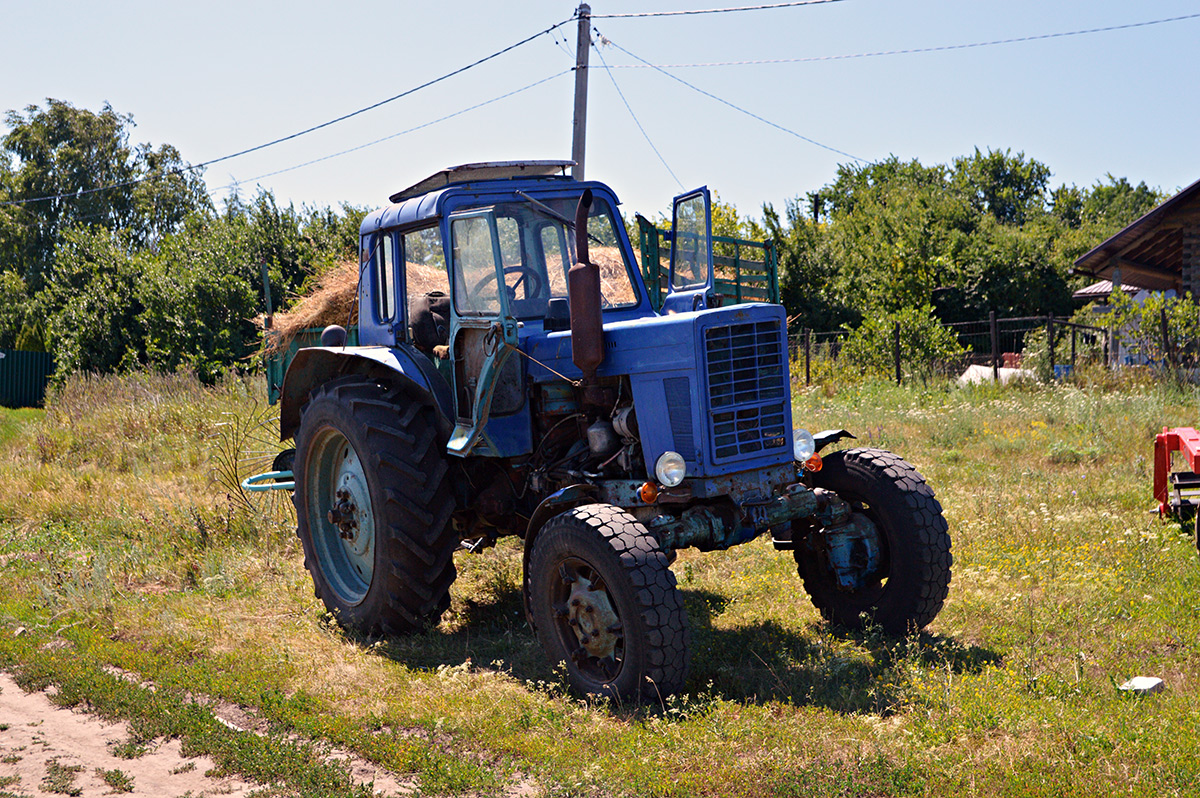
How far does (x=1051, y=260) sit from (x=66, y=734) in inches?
1244

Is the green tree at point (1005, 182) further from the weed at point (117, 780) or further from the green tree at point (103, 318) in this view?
the weed at point (117, 780)

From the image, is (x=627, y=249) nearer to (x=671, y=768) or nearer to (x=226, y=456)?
(x=671, y=768)

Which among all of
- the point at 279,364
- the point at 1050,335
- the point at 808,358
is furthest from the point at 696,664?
the point at 808,358

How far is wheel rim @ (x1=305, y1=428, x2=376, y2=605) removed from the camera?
6418mm

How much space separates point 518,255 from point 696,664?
2583 millimetres

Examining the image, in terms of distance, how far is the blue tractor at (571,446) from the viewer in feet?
16.2

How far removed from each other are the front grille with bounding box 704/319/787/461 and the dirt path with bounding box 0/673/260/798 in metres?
2.80

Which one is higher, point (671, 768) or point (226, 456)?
point (226, 456)

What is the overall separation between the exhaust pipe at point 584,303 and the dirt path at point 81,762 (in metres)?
2.50

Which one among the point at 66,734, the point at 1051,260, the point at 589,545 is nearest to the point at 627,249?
the point at 589,545

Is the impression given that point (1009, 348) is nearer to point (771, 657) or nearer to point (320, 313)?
point (320, 313)

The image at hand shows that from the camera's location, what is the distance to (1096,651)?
5.30m

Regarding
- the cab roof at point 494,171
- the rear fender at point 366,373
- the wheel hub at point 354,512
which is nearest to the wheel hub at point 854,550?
the rear fender at point 366,373

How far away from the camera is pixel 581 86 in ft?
46.4
